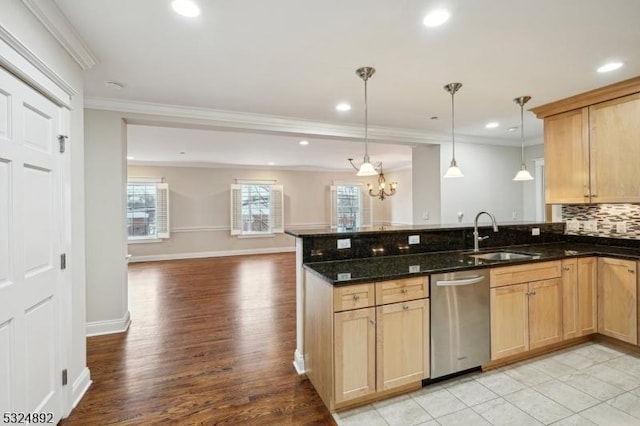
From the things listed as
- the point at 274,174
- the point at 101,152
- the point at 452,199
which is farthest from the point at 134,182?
the point at 452,199

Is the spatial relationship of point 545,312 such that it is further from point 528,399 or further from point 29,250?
point 29,250

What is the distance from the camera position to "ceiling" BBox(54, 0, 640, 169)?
6.15 ft

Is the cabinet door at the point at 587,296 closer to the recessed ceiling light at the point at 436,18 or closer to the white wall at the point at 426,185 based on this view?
the white wall at the point at 426,185

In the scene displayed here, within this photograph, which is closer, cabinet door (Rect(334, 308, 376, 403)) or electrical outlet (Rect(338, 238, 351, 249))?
cabinet door (Rect(334, 308, 376, 403))

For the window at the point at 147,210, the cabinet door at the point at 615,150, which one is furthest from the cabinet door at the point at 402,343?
the window at the point at 147,210

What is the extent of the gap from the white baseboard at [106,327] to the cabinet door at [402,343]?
298cm

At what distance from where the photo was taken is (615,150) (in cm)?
308

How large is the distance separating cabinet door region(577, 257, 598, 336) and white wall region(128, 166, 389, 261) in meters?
7.09

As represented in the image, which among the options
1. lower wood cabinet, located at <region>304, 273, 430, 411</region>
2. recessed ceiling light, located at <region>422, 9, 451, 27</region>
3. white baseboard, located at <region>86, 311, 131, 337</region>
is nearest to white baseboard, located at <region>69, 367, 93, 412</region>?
white baseboard, located at <region>86, 311, 131, 337</region>

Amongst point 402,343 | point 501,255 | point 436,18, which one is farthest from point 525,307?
point 436,18

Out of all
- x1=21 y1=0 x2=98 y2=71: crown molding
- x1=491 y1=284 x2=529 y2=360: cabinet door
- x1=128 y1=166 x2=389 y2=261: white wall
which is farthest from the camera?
x1=128 y1=166 x2=389 y2=261: white wall

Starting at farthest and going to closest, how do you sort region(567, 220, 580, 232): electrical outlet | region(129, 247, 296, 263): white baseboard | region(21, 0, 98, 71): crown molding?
region(129, 247, 296, 263): white baseboard
region(567, 220, 580, 232): electrical outlet
region(21, 0, 98, 71): crown molding

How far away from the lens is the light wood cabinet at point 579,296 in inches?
111

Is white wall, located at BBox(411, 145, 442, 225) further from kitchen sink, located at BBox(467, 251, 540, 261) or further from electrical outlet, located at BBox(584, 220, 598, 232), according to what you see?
kitchen sink, located at BBox(467, 251, 540, 261)
